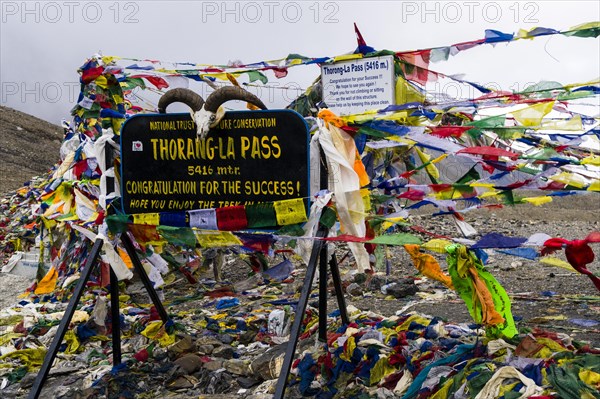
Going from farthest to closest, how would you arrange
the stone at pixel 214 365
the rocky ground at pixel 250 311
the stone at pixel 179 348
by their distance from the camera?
the stone at pixel 179 348 < the stone at pixel 214 365 < the rocky ground at pixel 250 311

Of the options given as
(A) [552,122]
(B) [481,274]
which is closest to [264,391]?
(B) [481,274]

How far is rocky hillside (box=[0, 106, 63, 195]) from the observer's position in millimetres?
35781

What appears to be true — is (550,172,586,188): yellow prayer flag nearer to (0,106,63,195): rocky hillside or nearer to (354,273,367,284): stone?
(354,273,367,284): stone

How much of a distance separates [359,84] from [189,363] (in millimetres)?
5504

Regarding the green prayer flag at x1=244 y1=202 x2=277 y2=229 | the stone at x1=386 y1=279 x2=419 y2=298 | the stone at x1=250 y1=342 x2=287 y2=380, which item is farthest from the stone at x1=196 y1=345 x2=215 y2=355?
the stone at x1=386 y1=279 x2=419 y2=298

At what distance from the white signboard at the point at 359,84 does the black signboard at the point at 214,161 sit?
490 centimetres

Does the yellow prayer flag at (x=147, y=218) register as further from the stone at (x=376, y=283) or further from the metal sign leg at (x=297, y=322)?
the stone at (x=376, y=283)

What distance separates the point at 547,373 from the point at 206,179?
2730mm

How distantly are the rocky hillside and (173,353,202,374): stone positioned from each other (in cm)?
2566

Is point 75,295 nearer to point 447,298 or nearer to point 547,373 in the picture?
point 547,373

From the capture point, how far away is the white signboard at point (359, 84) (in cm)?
1021

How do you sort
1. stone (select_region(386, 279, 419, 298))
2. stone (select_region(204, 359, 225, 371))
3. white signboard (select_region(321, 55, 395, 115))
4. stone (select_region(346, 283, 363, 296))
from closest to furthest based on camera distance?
stone (select_region(204, 359, 225, 371)), stone (select_region(386, 279, 419, 298)), stone (select_region(346, 283, 363, 296)), white signboard (select_region(321, 55, 395, 115))

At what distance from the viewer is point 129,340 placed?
7312 millimetres

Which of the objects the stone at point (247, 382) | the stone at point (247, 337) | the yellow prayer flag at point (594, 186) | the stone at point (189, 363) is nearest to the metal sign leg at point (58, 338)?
the stone at point (189, 363)
